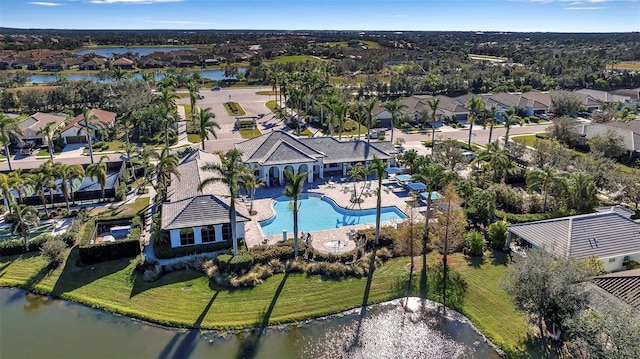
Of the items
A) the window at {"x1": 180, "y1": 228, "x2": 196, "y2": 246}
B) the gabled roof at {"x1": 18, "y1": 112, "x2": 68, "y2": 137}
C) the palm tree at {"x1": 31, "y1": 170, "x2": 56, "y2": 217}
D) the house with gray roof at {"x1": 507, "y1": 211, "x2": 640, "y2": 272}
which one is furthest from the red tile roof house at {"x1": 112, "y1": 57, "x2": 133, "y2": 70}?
the house with gray roof at {"x1": 507, "y1": 211, "x2": 640, "y2": 272}

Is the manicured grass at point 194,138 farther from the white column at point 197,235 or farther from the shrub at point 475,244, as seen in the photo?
the shrub at point 475,244

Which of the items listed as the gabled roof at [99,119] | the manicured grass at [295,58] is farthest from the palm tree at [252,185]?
the manicured grass at [295,58]

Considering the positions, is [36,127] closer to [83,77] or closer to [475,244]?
[475,244]

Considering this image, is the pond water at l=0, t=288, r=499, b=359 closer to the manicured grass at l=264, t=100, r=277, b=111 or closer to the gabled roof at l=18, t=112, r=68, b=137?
the gabled roof at l=18, t=112, r=68, b=137

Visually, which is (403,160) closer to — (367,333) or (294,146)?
(294,146)

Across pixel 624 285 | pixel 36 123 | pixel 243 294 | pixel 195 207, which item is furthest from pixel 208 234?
pixel 36 123

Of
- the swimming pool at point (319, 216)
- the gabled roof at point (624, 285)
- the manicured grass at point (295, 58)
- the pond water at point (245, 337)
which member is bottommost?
the pond water at point (245, 337)

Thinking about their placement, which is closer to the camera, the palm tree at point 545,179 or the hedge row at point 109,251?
the hedge row at point 109,251
